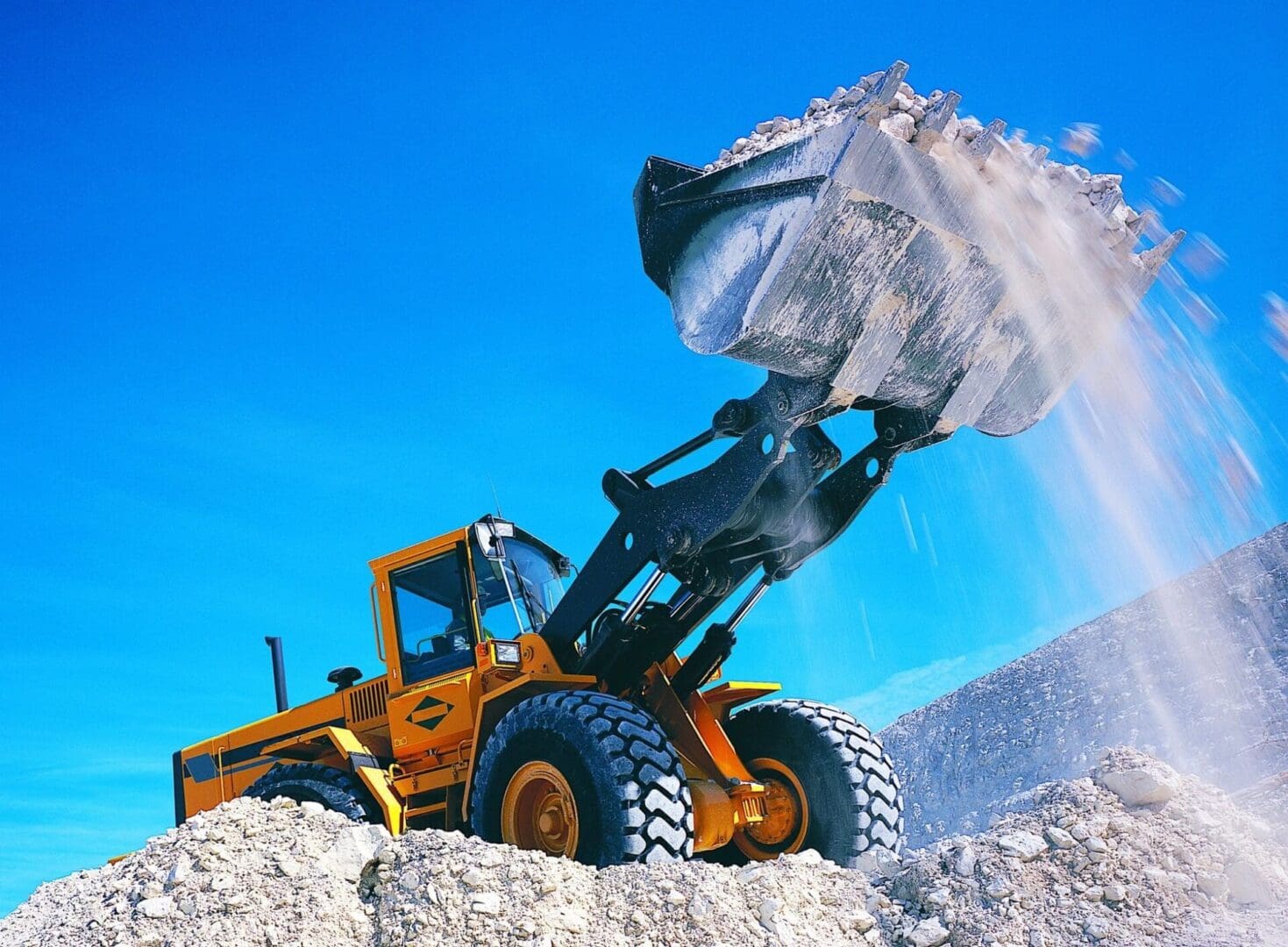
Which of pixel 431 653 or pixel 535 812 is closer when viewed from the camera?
pixel 535 812

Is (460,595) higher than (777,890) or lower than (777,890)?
higher

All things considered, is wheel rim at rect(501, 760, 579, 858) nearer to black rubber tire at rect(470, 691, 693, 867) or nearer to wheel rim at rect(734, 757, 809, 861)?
black rubber tire at rect(470, 691, 693, 867)

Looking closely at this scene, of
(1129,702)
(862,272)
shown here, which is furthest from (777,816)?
(1129,702)

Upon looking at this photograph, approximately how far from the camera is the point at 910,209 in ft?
17.9

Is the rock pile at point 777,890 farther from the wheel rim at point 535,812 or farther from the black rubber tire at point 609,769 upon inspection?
the wheel rim at point 535,812

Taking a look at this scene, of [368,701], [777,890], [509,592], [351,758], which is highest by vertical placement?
[509,592]

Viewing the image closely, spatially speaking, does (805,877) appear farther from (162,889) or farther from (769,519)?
(162,889)

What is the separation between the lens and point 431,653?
7.83m

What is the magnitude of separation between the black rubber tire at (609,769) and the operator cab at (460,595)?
1.21 metres

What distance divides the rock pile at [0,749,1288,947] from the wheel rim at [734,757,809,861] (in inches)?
30.5

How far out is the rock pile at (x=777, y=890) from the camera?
541 cm

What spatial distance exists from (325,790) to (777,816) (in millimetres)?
2754

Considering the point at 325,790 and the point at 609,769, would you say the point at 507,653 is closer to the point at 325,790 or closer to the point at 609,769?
the point at 325,790

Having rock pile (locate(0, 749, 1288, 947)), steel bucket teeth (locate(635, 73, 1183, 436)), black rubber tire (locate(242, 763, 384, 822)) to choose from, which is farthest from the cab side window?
steel bucket teeth (locate(635, 73, 1183, 436))
